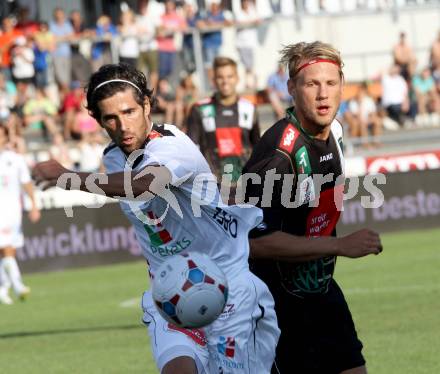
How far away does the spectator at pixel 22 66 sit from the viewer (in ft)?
76.9

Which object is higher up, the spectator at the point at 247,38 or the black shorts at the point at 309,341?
the spectator at the point at 247,38

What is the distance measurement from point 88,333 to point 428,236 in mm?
8829

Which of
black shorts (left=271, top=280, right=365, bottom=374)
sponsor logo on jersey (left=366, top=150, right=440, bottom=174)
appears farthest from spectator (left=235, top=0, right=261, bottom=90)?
black shorts (left=271, top=280, right=365, bottom=374)

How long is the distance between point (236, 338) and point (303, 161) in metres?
0.94

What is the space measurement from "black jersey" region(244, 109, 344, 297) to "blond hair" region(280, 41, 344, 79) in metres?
0.24

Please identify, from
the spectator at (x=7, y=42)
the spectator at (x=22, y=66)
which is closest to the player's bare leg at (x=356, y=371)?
the spectator at (x=22, y=66)

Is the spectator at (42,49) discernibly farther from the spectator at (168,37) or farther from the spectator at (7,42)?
the spectator at (168,37)

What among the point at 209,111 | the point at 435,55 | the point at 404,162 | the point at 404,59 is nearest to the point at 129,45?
the point at 404,162

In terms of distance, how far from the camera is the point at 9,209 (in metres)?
15.8

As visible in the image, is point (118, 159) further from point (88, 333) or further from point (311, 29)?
point (311, 29)

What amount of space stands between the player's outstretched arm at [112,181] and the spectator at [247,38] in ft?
67.6

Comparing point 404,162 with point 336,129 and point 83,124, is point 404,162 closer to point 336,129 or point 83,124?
point 83,124

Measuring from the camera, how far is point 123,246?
19.1m

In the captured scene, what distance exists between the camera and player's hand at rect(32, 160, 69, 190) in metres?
5.00
